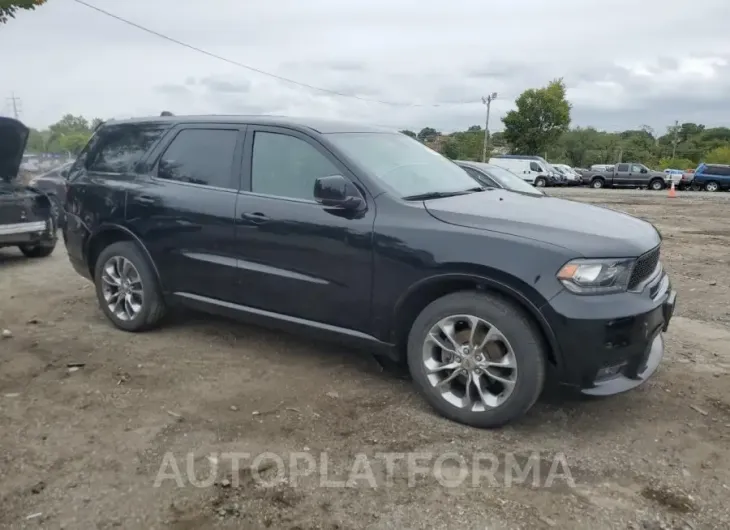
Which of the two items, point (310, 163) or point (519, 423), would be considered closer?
point (519, 423)

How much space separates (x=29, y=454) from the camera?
128 inches

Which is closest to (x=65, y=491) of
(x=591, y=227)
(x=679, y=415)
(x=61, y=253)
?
(x=591, y=227)

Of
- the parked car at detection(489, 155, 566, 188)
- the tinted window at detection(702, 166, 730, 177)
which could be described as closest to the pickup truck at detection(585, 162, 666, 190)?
the tinted window at detection(702, 166, 730, 177)

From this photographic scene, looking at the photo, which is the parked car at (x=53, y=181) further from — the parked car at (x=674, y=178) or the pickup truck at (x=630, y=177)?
the pickup truck at (x=630, y=177)

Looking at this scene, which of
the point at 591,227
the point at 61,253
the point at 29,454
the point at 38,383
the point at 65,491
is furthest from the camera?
the point at 61,253

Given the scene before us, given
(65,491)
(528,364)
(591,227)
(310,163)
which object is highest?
(310,163)

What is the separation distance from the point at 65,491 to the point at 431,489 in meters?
1.69

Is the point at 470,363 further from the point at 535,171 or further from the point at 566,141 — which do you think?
the point at 566,141

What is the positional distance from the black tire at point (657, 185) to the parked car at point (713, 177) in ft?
5.48

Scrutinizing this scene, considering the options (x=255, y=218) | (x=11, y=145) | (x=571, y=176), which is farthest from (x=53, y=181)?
(x=571, y=176)

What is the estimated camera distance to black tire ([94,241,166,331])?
4.99 m

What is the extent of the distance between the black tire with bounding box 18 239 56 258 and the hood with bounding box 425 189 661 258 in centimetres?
668

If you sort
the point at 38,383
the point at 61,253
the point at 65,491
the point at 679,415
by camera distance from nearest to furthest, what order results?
the point at 65,491 → the point at 679,415 → the point at 38,383 → the point at 61,253

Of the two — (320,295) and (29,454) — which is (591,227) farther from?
(29,454)
